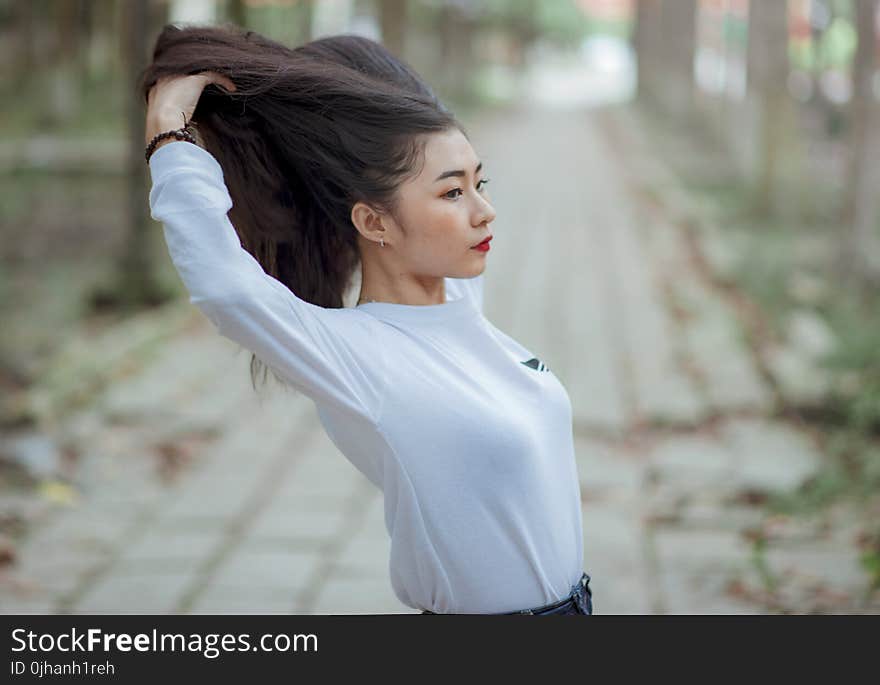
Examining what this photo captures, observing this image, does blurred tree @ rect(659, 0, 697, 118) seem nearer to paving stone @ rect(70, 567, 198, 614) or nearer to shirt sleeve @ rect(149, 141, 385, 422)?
paving stone @ rect(70, 567, 198, 614)

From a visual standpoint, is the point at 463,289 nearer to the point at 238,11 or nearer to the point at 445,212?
the point at 445,212

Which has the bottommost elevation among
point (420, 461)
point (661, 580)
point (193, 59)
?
point (661, 580)

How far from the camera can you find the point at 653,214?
15055mm

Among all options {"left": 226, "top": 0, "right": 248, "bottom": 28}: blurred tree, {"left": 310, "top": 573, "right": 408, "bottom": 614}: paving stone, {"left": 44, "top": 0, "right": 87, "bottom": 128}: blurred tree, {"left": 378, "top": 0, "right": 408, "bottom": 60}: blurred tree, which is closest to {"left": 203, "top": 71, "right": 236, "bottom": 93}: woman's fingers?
{"left": 310, "top": 573, "right": 408, "bottom": 614}: paving stone

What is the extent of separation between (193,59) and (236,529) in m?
3.17

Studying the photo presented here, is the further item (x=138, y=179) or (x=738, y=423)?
(x=138, y=179)

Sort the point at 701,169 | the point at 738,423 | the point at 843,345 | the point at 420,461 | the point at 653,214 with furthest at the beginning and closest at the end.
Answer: the point at 701,169, the point at 653,214, the point at 843,345, the point at 738,423, the point at 420,461

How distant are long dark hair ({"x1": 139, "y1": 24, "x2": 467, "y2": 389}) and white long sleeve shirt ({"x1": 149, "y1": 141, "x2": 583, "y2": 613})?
0.55ft

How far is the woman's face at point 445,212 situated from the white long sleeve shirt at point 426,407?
9 centimetres

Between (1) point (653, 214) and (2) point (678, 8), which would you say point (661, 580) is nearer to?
(1) point (653, 214)

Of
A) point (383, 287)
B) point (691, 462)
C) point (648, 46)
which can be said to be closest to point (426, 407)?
point (383, 287)

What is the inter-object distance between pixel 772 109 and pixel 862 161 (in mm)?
3778

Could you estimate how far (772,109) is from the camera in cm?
1265

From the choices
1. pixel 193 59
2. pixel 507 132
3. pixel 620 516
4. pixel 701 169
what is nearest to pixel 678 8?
pixel 507 132
